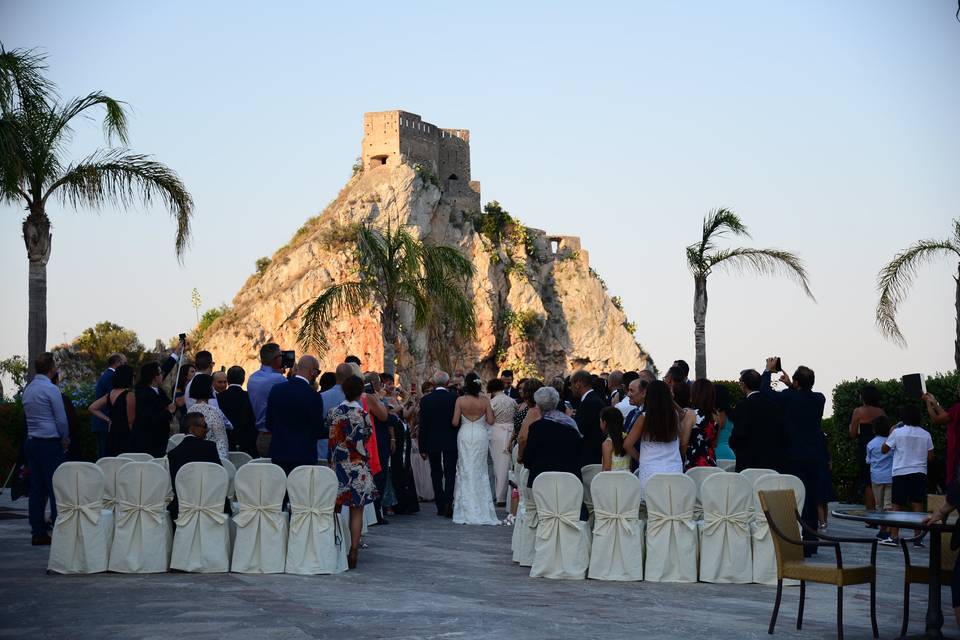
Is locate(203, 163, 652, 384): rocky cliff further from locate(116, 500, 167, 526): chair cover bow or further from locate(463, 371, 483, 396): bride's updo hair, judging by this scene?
locate(116, 500, 167, 526): chair cover bow

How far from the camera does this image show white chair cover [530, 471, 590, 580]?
10.2m

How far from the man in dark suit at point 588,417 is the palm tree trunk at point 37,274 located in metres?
9.72

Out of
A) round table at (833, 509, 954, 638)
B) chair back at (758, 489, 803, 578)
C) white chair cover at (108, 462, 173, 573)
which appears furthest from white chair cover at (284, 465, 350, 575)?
round table at (833, 509, 954, 638)

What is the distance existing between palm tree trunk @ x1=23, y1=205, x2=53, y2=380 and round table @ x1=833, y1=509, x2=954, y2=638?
14349 mm

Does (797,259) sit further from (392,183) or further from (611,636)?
(392,183)

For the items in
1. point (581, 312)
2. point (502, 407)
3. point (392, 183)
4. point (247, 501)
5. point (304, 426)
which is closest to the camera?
point (247, 501)

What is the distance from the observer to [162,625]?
25.3ft

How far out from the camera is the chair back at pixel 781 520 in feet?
25.6

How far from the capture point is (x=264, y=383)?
13578 mm

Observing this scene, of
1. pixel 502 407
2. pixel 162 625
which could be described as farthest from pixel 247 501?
pixel 502 407

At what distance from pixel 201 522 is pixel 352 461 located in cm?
152

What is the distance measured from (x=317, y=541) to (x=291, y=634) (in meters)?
2.75

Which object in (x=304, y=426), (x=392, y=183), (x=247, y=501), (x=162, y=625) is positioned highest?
(x=392, y=183)

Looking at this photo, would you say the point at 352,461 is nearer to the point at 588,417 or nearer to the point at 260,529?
the point at 260,529
